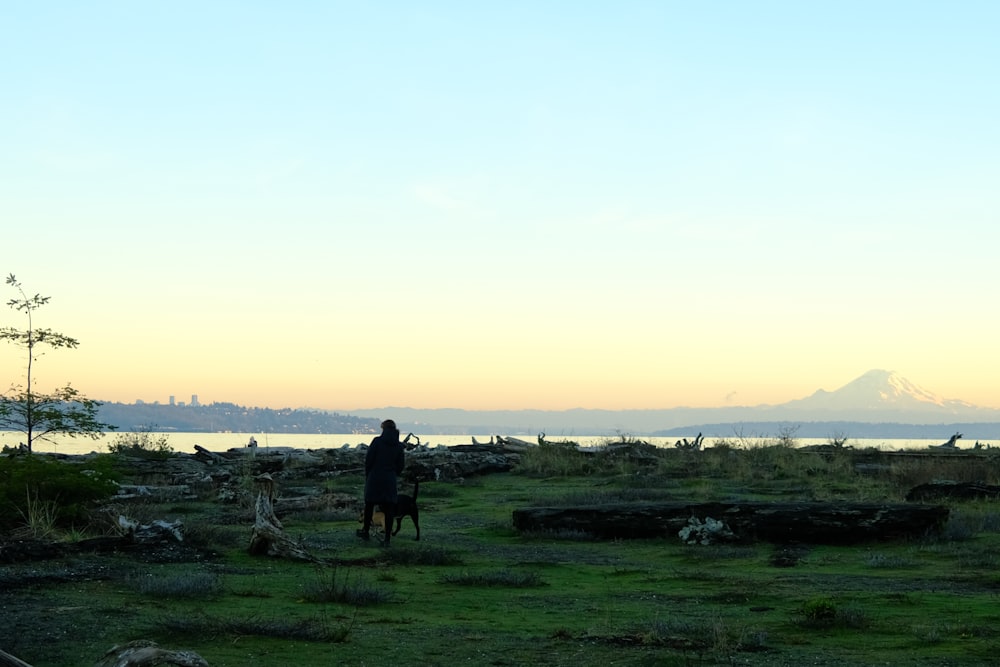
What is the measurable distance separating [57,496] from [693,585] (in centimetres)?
1076

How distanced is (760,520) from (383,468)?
7.25 m

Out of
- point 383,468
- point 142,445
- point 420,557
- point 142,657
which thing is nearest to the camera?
point 142,657

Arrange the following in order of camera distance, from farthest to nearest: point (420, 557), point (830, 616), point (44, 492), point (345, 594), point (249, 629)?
point (44, 492) → point (420, 557) → point (345, 594) → point (830, 616) → point (249, 629)

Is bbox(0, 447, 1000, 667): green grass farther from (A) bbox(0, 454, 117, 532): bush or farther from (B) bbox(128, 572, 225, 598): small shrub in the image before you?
(A) bbox(0, 454, 117, 532): bush

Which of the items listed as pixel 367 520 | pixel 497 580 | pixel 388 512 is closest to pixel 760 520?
pixel 497 580

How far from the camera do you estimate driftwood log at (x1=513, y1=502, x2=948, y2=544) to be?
18.8 metres

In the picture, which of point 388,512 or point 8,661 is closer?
point 8,661

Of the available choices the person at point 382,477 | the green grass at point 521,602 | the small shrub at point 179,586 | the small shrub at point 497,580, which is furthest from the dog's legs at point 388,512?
the small shrub at point 179,586

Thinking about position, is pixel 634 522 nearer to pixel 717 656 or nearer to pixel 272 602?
pixel 272 602

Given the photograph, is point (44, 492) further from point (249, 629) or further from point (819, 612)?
point (819, 612)

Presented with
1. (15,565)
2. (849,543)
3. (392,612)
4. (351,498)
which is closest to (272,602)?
(392,612)

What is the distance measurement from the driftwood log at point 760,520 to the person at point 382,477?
2.87 metres

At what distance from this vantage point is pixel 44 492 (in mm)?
17094

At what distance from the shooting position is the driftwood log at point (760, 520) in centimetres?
1880
